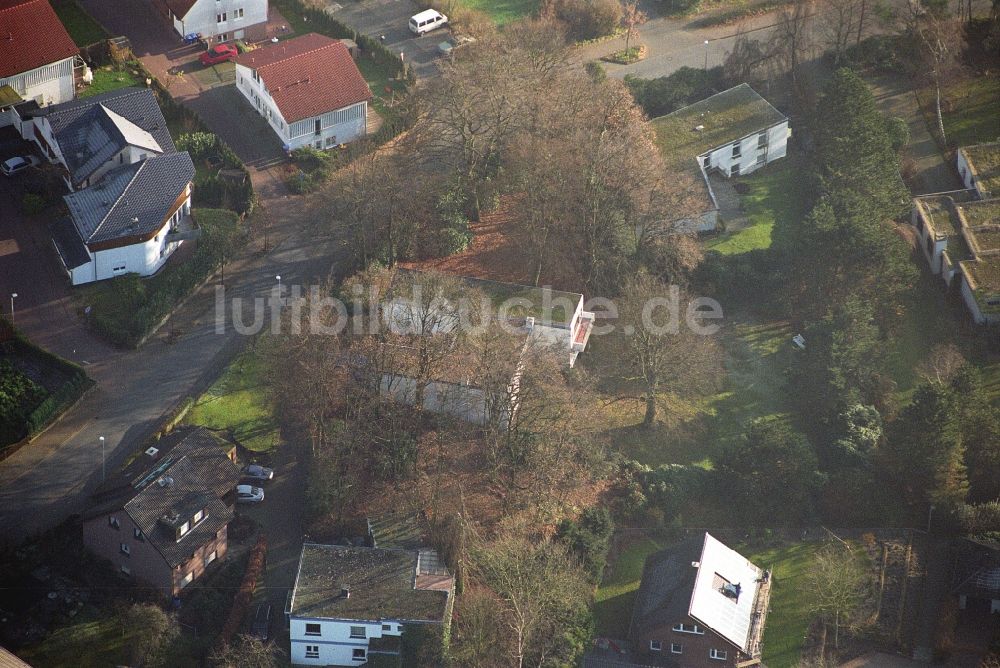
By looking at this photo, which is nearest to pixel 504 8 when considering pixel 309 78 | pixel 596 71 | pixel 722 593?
pixel 596 71

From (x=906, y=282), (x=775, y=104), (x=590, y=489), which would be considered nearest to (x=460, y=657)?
(x=590, y=489)

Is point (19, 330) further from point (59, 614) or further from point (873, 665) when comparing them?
point (873, 665)

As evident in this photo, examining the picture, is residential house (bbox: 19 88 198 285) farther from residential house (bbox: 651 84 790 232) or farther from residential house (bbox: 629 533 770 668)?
residential house (bbox: 629 533 770 668)

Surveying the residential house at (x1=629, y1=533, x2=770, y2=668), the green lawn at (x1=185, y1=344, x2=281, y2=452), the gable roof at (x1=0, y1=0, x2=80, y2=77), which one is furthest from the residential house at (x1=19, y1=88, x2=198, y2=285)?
the residential house at (x1=629, y1=533, x2=770, y2=668)

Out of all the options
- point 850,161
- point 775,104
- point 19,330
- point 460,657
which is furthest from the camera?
point 775,104

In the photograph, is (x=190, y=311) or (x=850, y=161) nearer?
(x=190, y=311)

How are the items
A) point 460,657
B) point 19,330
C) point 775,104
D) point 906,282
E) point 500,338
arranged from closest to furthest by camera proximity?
point 460,657 < point 500,338 < point 19,330 < point 906,282 < point 775,104

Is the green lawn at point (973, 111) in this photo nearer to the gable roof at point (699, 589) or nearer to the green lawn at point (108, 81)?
the gable roof at point (699, 589)

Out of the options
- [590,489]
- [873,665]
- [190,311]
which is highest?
[190,311]

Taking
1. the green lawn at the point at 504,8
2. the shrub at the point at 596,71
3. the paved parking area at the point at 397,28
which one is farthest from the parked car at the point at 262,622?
Result: the green lawn at the point at 504,8
